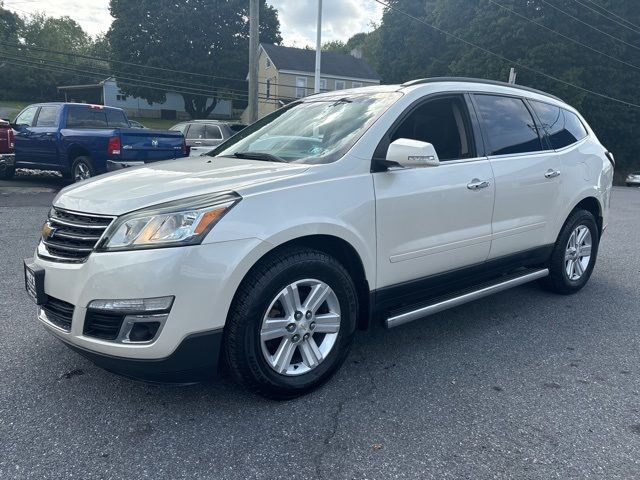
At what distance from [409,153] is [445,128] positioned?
3.09 ft

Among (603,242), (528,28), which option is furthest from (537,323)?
(528,28)

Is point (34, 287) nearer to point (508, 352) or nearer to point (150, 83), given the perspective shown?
point (508, 352)

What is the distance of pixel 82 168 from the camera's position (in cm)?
1113

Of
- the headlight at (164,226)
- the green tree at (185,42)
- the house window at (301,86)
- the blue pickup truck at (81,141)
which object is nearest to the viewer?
the headlight at (164,226)

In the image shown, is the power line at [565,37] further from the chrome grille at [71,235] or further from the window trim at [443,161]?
the chrome grille at [71,235]

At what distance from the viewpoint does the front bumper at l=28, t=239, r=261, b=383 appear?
245cm

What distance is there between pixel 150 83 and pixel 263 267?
4769cm

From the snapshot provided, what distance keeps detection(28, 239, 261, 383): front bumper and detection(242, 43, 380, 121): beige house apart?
41.3 m

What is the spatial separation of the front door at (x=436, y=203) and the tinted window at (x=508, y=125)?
247 mm

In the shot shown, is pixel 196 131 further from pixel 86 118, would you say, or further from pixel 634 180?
pixel 634 180

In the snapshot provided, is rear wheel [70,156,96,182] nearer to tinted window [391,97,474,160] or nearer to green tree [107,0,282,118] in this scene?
tinted window [391,97,474,160]

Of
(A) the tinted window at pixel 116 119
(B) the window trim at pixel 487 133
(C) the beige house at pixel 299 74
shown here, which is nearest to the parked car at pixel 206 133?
(A) the tinted window at pixel 116 119

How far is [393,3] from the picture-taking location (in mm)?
45031

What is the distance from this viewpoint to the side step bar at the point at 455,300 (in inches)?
130
